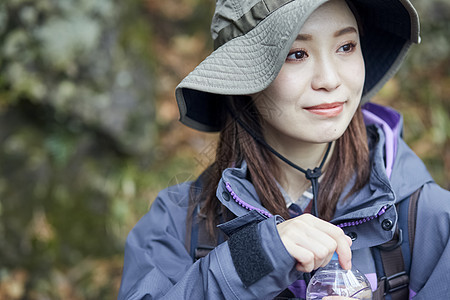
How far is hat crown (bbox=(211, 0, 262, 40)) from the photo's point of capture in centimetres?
194

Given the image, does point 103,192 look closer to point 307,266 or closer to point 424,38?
point 307,266

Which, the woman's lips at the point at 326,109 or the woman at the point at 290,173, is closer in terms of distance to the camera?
the woman at the point at 290,173

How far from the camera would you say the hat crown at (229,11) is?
1.94 m

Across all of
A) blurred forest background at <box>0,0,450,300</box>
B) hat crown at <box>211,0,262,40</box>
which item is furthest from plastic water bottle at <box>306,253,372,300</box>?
blurred forest background at <box>0,0,450,300</box>

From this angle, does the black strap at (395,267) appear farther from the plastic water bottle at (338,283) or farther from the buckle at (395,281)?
the plastic water bottle at (338,283)

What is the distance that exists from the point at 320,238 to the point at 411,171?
67cm

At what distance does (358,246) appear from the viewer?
1.88 meters

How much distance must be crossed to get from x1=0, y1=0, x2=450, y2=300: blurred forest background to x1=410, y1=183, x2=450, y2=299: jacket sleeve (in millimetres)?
2420

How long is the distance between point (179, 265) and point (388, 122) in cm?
121

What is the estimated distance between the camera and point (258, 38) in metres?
1.91

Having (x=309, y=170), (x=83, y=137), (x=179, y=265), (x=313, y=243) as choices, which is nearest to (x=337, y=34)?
(x=309, y=170)

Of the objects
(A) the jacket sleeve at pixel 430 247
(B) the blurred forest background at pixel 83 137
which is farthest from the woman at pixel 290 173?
(B) the blurred forest background at pixel 83 137

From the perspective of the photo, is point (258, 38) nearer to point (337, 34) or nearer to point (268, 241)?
point (337, 34)

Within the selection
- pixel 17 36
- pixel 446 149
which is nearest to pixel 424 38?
pixel 446 149
